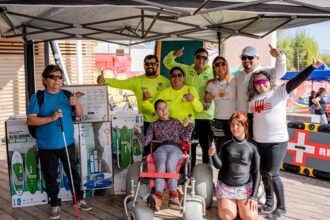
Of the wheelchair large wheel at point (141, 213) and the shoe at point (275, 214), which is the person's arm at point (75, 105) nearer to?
the wheelchair large wheel at point (141, 213)

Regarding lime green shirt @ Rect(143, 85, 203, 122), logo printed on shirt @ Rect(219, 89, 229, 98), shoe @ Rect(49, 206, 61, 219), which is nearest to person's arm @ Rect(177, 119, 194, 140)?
lime green shirt @ Rect(143, 85, 203, 122)

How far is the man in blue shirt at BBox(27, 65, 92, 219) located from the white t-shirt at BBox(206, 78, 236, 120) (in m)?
1.57

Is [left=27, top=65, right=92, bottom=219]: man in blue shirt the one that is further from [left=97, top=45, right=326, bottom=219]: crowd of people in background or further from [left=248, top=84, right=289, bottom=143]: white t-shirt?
[left=248, top=84, right=289, bottom=143]: white t-shirt

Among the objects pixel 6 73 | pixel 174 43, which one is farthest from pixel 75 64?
pixel 174 43

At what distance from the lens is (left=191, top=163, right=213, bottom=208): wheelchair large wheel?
14.6ft

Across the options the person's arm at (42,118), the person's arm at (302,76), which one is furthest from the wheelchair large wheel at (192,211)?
the person's arm at (42,118)

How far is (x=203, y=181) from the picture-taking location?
4.46m

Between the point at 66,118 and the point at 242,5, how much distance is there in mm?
2190

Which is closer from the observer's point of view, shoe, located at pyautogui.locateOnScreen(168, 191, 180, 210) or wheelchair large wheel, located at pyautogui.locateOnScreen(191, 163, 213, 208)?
shoe, located at pyautogui.locateOnScreen(168, 191, 180, 210)

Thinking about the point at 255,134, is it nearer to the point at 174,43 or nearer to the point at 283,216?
the point at 283,216

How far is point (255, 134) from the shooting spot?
4234 millimetres

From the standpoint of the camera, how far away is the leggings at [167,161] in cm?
406

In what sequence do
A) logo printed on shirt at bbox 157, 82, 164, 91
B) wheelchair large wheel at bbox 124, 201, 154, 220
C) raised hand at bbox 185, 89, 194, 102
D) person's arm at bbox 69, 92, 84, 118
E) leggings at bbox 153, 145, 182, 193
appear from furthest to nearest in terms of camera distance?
1. logo printed on shirt at bbox 157, 82, 164, 91
2. raised hand at bbox 185, 89, 194, 102
3. person's arm at bbox 69, 92, 84, 118
4. leggings at bbox 153, 145, 182, 193
5. wheelchair large wheel at bbox 124, 201, 154, 220

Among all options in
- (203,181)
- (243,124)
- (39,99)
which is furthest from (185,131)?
(39,99)
